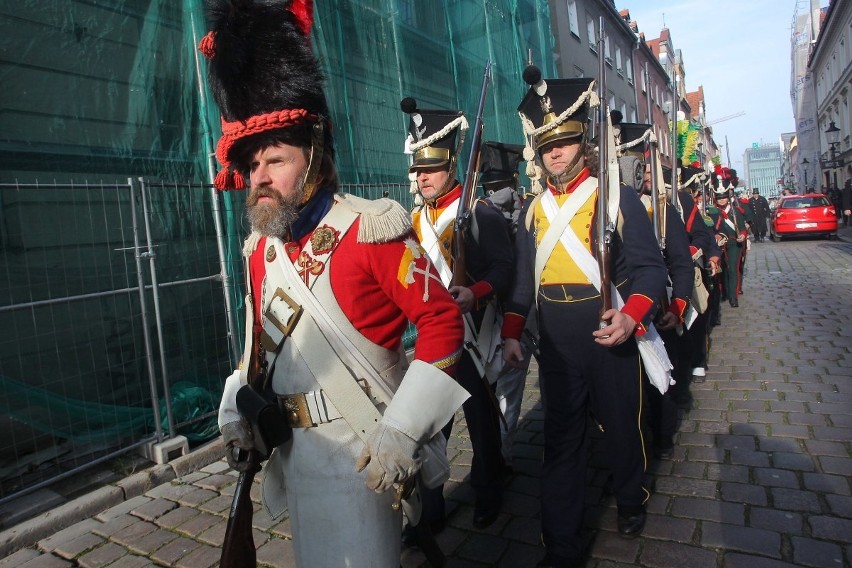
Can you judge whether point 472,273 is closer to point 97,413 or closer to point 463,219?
point 463,219

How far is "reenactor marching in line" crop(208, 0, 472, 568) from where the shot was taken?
70.2 inches

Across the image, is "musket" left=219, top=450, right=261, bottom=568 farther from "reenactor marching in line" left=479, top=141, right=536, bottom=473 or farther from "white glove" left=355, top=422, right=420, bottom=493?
"reenactor marching in line" left=479, top=141, right=536, bottom=473

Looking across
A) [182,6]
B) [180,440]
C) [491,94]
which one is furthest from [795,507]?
[491,94]

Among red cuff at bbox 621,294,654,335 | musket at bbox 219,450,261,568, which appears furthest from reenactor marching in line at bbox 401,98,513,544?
musket at bbox 219,450,261,568

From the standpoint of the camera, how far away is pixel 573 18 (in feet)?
59.5

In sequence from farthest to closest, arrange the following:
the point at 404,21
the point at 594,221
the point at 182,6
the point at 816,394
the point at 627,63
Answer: the point at 627,63 < the point at 404,21 < the point at 182,6 < the point at 816,394 < the point at 594,221

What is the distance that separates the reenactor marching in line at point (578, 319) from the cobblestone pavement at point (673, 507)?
0.32 metres

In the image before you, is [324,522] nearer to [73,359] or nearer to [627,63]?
[73,359]

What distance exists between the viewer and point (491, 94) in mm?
11188

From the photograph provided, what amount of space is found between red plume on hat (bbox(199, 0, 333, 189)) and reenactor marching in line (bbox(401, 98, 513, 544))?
1.40m

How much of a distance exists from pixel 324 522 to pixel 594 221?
6.16 feet

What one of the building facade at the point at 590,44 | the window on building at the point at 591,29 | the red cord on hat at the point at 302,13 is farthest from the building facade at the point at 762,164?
the red cord on hat at the point at 302,13

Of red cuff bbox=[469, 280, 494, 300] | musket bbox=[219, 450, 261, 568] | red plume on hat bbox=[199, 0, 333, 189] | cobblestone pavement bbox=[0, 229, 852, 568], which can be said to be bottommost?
cobblestone pavement bbox=[0, 229, 852, 568]

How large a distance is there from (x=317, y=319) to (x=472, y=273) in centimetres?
188
